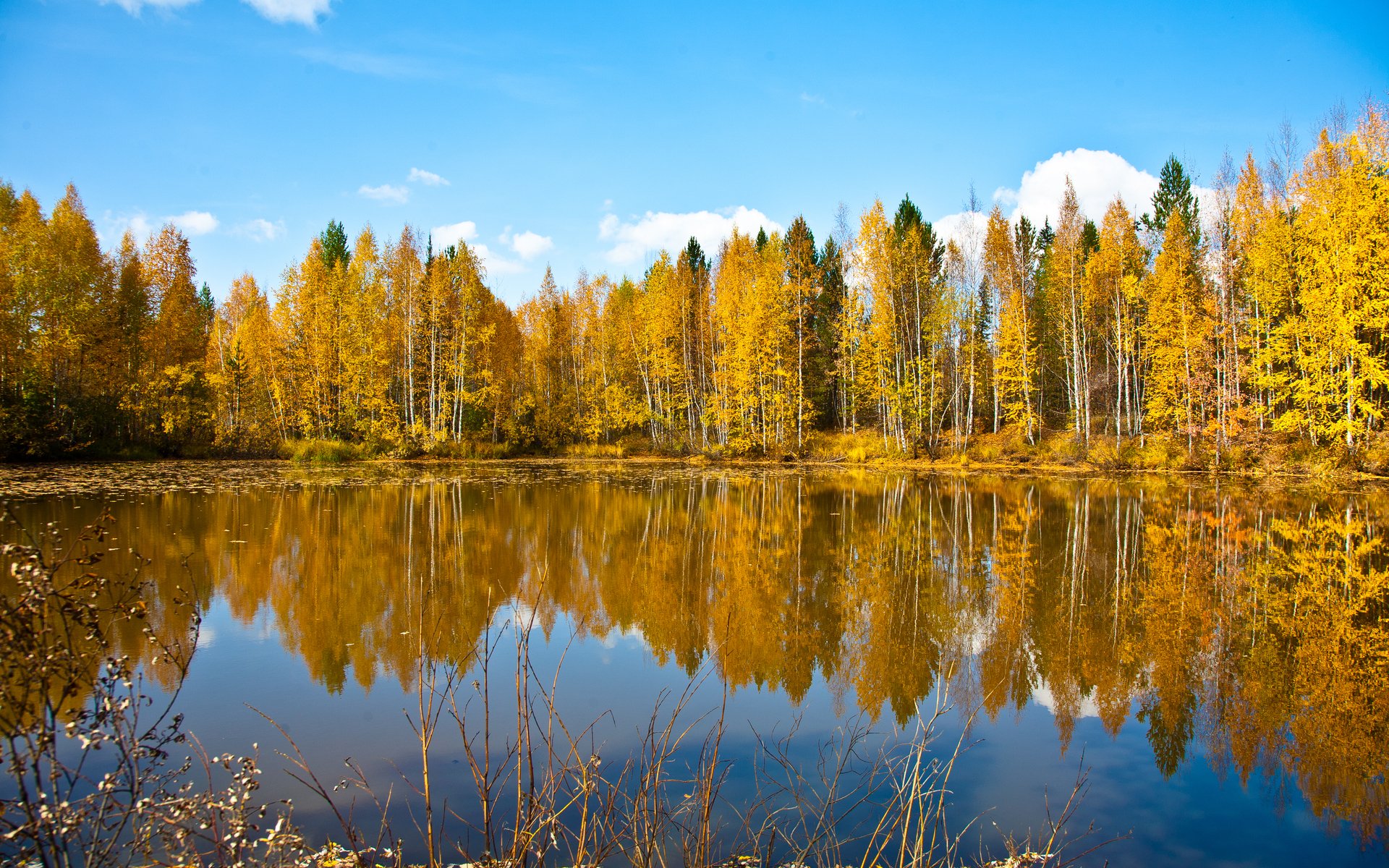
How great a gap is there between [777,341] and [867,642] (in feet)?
90.6

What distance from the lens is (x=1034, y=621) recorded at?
25.5ft

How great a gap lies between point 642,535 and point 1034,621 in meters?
6.94

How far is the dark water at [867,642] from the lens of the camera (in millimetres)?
4410

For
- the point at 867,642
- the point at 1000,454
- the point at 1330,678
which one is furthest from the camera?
the point at 1000,454

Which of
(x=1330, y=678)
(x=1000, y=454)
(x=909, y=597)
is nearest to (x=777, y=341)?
(x=1000, y=454)

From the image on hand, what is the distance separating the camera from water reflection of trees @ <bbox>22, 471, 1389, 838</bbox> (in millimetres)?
5621

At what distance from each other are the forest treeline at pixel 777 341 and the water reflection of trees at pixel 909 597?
1419 centimetres

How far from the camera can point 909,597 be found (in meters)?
8.77

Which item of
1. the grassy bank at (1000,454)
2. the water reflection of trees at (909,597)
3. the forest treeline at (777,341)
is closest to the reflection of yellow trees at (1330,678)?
the water reflection of trees at (909,597)

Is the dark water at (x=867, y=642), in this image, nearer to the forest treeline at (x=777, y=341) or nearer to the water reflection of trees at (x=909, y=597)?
the water reflection of trees at (x=909, y=597)

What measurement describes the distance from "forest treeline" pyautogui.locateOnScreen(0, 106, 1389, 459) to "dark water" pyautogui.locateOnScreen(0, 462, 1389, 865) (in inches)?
594

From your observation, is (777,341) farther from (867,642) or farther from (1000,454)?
(867,642)

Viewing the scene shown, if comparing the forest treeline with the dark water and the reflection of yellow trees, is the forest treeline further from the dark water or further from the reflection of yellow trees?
the reflection of yellow trees

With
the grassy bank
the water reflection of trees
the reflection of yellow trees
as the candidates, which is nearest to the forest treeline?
the grassy bank
